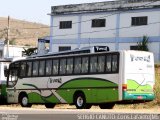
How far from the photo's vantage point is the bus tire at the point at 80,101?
27.1 meters

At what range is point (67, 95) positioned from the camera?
2819 centimetres

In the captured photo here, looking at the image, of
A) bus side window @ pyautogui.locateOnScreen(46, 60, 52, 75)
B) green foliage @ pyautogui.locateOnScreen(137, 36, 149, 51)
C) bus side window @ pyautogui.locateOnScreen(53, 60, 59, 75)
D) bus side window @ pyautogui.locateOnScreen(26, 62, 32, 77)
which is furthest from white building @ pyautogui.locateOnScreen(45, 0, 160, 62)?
bus side window @ pyautogui.locateOnScreen(53, 60, 59, 75)

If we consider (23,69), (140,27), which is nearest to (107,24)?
(140,27)

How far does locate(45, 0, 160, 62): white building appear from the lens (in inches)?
1882

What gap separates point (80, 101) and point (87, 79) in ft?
4.85

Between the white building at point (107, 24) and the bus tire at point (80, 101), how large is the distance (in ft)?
68.9

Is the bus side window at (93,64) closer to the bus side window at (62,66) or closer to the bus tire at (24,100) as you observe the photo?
the bus side window at (62,66)

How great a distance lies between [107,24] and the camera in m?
51.3

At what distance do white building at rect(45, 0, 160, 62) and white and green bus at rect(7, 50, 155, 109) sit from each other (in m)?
19.1

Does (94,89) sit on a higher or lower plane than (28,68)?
lower

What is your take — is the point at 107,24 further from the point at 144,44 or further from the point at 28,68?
the point at 28,68

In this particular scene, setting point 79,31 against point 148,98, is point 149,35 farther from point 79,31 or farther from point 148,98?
point 148,98

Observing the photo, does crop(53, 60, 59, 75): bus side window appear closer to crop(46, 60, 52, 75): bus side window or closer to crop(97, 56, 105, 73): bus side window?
crop(46, 60, 52, 75): bus side window

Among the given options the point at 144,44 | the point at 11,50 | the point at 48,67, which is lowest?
the point at 48,67
